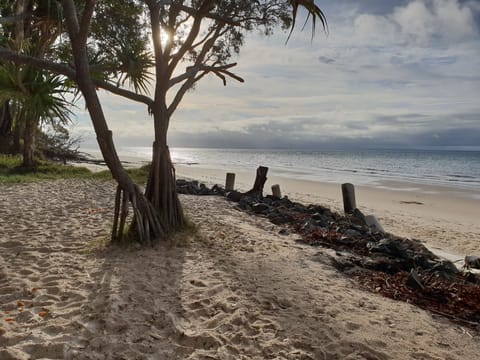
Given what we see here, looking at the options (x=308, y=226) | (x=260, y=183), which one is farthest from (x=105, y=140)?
(x=260, y=183)

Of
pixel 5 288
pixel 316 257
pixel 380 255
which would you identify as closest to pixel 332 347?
pixel 316 257

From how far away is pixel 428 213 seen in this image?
529 inches

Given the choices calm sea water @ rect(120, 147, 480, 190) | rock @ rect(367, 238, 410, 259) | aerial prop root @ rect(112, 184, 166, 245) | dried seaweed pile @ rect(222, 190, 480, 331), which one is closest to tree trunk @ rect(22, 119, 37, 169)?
dried seaweed pile @ rect(222, 190, 480, 331)

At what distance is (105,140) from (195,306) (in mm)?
2784

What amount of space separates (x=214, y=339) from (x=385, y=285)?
99.7 inches

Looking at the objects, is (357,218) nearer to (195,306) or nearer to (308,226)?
(308,226)

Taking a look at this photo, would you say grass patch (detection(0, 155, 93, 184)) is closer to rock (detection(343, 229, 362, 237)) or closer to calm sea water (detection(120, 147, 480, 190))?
rock (detection(343, 229, 362, 237))

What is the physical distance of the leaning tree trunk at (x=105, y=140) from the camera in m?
4.96

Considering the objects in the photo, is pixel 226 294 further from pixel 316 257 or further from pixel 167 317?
pixel 316 257

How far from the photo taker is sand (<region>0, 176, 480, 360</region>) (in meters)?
2.88

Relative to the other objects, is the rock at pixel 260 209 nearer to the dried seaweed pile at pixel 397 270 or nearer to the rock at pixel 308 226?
the dried seaweed pile at pixel 397 270

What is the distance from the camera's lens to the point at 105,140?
206 inches

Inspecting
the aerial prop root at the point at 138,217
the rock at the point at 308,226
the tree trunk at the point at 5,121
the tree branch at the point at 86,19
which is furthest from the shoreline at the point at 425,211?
the tree trunk at the point at 5,121

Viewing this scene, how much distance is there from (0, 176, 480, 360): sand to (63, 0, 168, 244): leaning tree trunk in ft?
1.07
